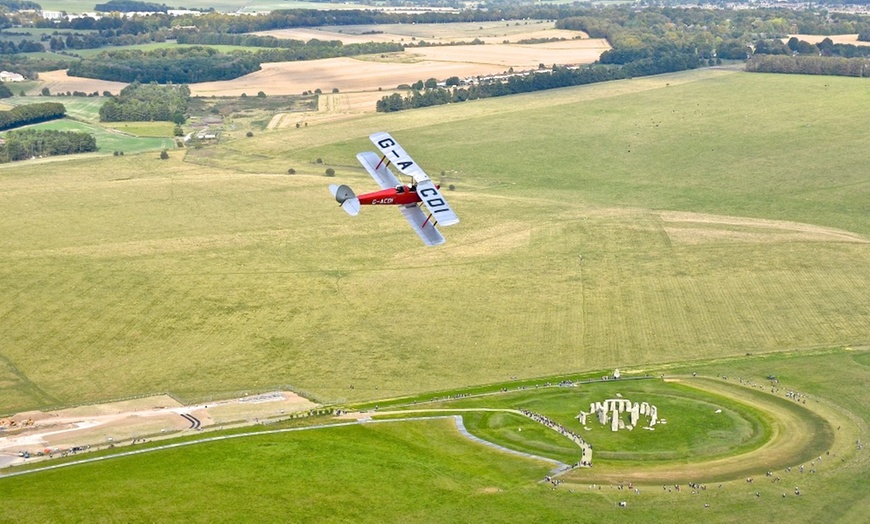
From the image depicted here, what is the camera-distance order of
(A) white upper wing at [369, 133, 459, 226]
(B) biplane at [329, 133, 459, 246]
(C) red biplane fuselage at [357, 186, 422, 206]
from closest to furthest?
(A) white upper wing at [369, 133, 459, 226] → (B) biplane at [329, 133, 459, 246] → (C) red biplane fuselage at [357, 186, 422, 206]

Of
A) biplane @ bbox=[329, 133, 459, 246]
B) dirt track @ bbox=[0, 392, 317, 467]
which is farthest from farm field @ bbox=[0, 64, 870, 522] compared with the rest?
biplane @ bbox=[329, 133, 459, 246]

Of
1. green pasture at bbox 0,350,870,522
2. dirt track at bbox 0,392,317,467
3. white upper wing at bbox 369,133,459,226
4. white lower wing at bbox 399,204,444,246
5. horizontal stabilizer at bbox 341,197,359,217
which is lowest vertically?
dirt track at bbox 0,392,317,467

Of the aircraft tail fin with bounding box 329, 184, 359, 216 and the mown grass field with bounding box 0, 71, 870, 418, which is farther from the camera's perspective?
the mown grass field with bounding box 0, 71, 870, 418

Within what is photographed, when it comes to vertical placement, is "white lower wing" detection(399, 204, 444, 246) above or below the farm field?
above

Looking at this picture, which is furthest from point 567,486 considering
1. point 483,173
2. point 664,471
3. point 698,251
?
point 483,173

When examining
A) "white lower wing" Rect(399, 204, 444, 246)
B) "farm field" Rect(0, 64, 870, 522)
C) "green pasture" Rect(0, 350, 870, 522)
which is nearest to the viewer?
"green pasture" Rect(0, 350, 870, 522)

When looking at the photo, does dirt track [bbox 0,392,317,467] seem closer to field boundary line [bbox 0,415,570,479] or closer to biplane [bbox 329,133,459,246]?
field boundary line [bbox 0,415,570,479]

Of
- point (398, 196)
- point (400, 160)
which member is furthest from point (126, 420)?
point (400, 160)
